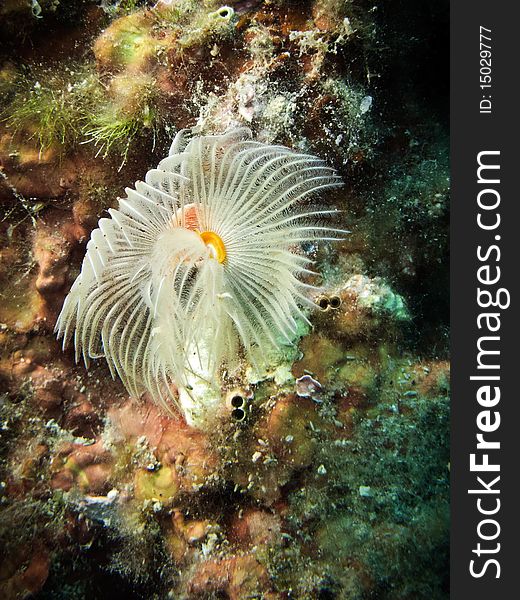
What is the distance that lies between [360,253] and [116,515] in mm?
2993

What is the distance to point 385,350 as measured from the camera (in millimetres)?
3080

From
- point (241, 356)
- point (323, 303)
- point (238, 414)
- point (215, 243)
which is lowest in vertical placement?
point (238, 414)

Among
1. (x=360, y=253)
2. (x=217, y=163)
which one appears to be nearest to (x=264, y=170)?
(x=217, y=163)

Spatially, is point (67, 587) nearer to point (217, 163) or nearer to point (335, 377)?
point (335, 377)

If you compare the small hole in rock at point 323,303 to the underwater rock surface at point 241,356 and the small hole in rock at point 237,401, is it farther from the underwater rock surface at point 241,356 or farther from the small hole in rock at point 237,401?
the small hole in rock at point 237,401

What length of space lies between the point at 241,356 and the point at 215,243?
33.5 inches

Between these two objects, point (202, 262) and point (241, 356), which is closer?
point (202, 262)

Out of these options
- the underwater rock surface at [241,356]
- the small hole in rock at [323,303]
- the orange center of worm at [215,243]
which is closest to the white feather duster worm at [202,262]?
the orange center of worm at [215,243]

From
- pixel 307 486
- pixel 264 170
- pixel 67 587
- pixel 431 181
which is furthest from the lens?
pixel 67 587

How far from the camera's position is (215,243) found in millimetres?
2939

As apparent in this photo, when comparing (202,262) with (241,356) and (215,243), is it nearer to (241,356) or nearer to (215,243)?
(215,243)

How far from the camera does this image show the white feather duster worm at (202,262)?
2.76 metres

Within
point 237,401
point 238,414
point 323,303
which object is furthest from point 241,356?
point 323,303

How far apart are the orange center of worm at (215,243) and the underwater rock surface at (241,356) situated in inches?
24.6
